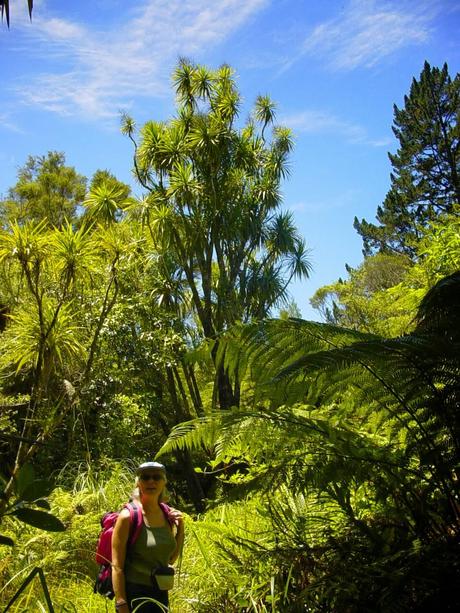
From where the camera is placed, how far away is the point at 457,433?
6.77 ft

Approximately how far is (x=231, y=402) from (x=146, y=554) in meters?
9.55

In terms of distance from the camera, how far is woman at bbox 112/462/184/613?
2262 mm

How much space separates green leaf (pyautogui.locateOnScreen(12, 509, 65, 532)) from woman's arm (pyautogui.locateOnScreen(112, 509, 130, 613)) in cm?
171

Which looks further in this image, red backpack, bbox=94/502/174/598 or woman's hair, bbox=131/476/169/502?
woman's hair, bbox=131/476/169/502

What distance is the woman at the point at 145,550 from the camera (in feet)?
7.42

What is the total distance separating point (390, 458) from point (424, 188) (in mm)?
24209

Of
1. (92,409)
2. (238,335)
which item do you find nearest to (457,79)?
(92,409)

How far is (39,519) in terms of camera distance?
0.72 metres

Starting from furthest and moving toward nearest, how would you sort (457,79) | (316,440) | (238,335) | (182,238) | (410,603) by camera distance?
(457,79)
(182,238)
(238,335)
(316,440)
(410,603)

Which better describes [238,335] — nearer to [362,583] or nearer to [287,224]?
[362,583]

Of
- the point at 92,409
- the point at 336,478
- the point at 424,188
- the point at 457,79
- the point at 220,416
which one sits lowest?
the point at 336,478

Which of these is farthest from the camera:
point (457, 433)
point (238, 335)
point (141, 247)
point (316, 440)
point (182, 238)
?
point (182, 238)

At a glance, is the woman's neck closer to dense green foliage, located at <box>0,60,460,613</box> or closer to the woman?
the woman

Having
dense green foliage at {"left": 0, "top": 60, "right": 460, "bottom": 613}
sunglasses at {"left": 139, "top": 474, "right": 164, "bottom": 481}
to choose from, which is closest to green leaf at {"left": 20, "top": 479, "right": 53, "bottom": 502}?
dense green foliage at {"left": 0, "top": 60, "right": 460, "bottom": 613}
